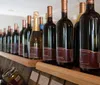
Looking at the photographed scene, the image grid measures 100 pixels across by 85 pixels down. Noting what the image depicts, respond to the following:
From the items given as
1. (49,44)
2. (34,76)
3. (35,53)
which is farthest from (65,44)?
(34,76)

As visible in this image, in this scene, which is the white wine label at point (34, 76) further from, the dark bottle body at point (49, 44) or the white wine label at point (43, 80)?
the dark bottle body at point (49, 44)

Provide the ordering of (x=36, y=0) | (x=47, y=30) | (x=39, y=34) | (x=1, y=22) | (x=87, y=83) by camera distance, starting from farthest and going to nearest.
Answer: (x=1, y=22) < (x=36, y=0) < (x=39, y=34) < (x=47, y=30) < (x=87, y=83)

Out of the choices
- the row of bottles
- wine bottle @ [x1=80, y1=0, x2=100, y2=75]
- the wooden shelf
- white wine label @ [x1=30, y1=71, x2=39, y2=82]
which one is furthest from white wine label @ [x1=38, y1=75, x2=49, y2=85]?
wine bottle @ [x1=80, y1=0, x2=100, y2=75]

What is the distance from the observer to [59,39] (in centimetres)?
56

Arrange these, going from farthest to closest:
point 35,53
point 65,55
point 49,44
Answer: point 35,53, point 49,44, point 65,55

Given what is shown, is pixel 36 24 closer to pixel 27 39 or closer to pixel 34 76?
pixel 27 39

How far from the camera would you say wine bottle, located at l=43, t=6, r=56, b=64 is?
623mm

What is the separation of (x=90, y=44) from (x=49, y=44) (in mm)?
234

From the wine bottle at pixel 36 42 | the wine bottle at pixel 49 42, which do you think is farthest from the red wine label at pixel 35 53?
the wine bottle at pixel 49 42

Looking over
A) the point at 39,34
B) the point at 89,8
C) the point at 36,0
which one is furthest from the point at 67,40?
the point at 36,0

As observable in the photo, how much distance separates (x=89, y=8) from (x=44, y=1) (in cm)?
281

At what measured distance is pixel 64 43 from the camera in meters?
0.54

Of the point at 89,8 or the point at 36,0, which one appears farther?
the point at 36,0

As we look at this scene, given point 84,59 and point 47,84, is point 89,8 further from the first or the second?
point 47,84
